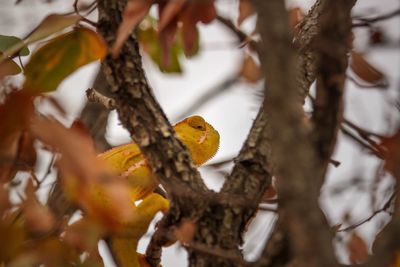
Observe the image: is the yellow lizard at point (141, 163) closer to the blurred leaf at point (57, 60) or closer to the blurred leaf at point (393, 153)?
the blurred leaf at point (57, 60)

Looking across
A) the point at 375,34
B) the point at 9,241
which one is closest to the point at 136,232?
the point at 9,241

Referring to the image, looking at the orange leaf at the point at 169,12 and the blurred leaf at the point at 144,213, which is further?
the blurred leaf at the point at 144,213

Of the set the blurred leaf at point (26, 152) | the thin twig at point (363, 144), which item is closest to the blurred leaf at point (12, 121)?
the blurred leaf at point (26, 152)

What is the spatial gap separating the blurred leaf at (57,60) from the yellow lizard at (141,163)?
0.43 feet

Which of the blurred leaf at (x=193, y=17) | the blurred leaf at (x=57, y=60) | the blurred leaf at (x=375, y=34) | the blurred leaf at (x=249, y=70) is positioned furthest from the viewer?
the blurred leaf at (x=249, y=70)

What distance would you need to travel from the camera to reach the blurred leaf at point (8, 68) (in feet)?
2.79

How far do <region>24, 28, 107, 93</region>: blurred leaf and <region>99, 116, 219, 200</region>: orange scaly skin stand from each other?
128 mm

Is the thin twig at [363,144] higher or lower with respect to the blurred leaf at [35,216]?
lower

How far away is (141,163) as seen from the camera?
3.53 feet

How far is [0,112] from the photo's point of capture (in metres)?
0.80

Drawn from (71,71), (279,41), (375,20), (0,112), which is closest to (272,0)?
(279,41)

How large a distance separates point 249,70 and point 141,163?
0.86m

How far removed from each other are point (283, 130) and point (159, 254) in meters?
0.46

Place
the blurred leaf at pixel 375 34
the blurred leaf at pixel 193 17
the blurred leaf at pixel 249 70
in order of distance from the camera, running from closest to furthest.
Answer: the blurred leaf at pixel 193 17 < the blurred leaf at pixel 375 34 < the blurred leaf at pixel 249 70
